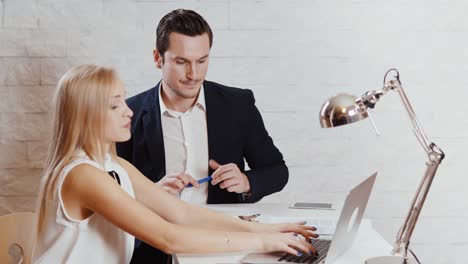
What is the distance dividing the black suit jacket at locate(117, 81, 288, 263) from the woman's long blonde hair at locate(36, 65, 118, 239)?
717 mm

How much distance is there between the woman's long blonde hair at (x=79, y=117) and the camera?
198 centimetres

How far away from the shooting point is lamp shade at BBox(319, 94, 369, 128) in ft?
6.05

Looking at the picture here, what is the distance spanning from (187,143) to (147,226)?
89 cm

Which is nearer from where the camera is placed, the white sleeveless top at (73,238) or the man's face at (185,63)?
the white sleeveless top at (73,238)

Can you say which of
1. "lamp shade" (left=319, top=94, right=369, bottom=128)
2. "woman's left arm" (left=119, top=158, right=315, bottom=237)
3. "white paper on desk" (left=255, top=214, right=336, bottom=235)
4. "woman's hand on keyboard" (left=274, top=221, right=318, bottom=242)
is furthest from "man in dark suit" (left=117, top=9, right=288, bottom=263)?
"lamp shade" (left=319, top=94, right=369, bottom=128)

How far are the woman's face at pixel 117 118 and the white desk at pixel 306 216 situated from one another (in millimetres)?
358

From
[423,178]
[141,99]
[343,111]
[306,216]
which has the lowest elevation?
[306,216]

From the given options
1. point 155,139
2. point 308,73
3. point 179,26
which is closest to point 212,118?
point 155,139

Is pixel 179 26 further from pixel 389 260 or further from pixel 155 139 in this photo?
pixel 389 260

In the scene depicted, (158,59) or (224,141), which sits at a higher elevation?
(158,59)

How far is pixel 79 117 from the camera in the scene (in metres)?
1.98

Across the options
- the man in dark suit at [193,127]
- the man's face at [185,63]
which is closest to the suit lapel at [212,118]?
the man in dark suit at [193,127]

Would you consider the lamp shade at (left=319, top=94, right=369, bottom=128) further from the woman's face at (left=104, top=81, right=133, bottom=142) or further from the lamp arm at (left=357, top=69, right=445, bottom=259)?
the woman's face at (left=104, top=81, right=133, bottom=142)

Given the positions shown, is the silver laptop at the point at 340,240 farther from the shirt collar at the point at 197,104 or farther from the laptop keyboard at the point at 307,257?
the shirt collar at the point at 197,104
